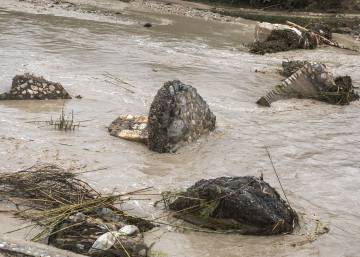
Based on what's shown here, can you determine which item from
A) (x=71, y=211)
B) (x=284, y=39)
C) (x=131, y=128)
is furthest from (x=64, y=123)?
(x=284, y=39)

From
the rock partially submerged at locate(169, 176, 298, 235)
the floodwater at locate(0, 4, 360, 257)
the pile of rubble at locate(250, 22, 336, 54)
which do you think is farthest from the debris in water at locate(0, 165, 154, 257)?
the pile of rubble at locate(250, 22, 336, 54)

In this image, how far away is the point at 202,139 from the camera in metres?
7.56

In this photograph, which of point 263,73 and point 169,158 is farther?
point 263,73

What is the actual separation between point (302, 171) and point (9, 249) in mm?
3848

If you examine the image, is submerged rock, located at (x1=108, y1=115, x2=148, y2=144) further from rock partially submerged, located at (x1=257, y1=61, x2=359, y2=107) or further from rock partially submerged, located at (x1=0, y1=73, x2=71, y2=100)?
rock partially submerged, located at (x1=257, y1=61, x2=359, y2=107)

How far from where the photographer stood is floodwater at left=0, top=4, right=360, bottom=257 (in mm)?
5005

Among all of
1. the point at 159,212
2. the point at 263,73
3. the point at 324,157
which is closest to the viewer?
the point at 159,212

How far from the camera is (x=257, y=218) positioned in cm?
473

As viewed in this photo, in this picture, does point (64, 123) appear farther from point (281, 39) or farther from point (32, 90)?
point (281, 39)

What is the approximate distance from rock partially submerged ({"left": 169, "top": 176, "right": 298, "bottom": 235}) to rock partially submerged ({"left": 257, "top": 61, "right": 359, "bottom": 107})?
5434 mm

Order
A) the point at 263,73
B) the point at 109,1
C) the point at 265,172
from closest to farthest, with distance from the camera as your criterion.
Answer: the point at 265,172, the point at 263,73, the point at 109,1

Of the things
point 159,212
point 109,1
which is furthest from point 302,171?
point 109,1

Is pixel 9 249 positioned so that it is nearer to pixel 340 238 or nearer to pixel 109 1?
pixel 340 238

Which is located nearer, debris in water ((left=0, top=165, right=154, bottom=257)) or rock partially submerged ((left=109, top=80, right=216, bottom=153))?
debris in water ((left=0, top=165, right=154, bottom=257))
